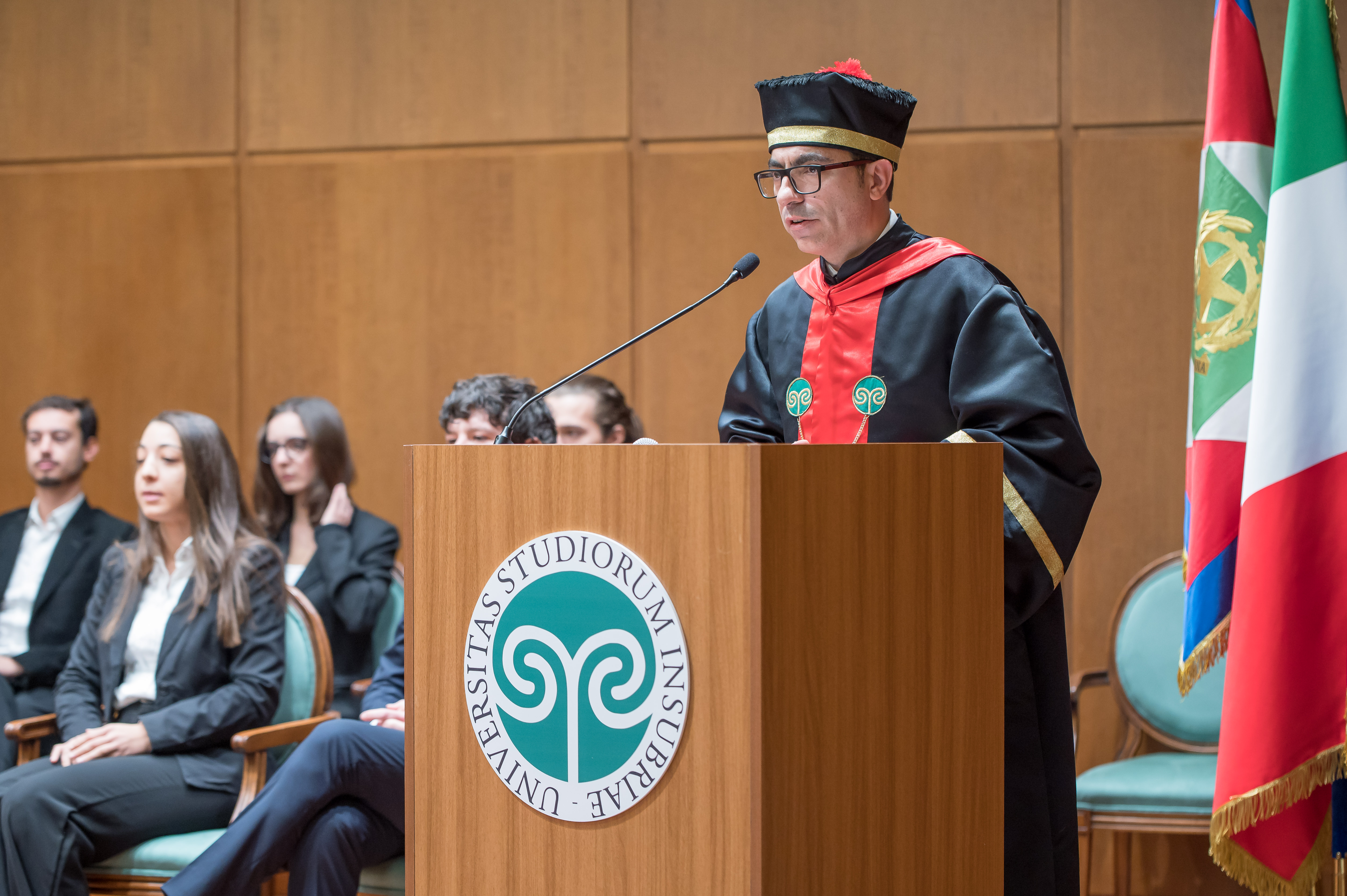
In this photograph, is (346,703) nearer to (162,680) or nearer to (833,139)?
(162,680)

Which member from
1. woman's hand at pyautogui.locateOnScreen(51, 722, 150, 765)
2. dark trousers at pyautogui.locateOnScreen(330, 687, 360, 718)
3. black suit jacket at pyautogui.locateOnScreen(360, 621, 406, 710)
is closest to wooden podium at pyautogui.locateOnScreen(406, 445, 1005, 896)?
black suit jacket at pyautogui.locateOnScreen(360, 621, 406, 710)

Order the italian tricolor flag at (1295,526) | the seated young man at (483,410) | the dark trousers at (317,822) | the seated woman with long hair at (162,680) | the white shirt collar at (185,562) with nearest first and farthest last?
the italian tricolor flag at (1295,526), the dark trousers at (317,822), the seated woman with long hair at (162,680), the seated young man at (483,410), the white shirt collar at (185,562)

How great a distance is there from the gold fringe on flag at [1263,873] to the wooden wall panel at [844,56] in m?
2.48

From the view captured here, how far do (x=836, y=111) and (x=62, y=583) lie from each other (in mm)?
3065

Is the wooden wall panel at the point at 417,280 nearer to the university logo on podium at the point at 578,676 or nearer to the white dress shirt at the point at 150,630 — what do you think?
the white dress shirt at the point at 150,630

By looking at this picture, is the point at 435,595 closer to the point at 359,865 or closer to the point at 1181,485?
the point at 359,865

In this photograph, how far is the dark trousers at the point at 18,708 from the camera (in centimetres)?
319

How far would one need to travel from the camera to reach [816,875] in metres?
1.32

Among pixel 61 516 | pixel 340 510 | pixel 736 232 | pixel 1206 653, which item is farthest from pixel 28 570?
pixel 1206 653

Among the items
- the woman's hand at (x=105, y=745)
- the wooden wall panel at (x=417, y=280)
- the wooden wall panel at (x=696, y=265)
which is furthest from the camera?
the wooden wall panel at (x=417, y=280)

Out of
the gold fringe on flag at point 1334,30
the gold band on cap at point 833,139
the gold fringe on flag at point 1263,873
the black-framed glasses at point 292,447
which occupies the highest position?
the gold fringe on flag at point 1334,30

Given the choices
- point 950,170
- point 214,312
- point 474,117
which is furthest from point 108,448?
point 950,170

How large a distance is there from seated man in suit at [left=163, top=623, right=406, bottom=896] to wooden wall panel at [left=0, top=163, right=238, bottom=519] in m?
2.32

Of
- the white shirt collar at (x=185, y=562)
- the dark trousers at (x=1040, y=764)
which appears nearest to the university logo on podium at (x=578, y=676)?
the dark trousers at (x=1040, y=764)
